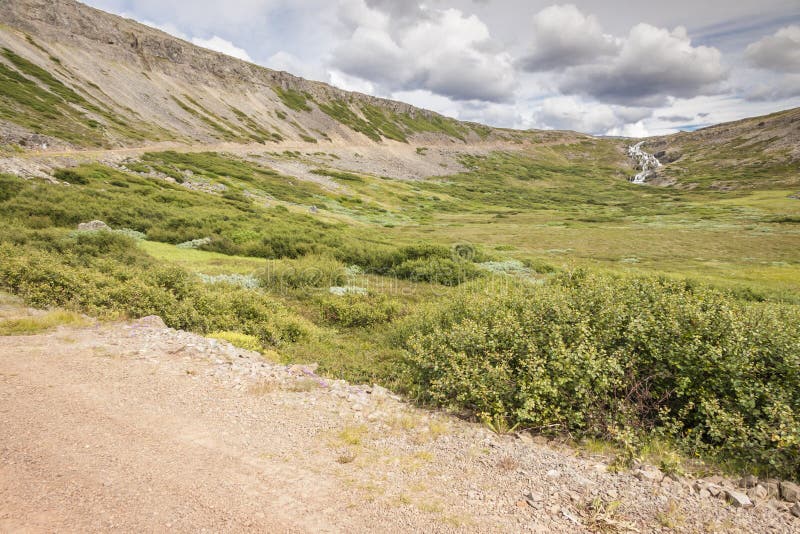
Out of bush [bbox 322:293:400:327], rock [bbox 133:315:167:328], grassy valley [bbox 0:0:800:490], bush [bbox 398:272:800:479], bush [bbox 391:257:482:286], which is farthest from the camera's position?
bush [bbox 391:257:482:286]

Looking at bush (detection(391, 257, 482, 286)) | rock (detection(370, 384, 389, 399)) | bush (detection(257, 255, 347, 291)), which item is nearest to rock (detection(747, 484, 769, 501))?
rock (detection(370, 384, 389, 399))

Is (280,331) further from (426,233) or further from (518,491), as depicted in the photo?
(426,233)

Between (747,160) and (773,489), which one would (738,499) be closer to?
(773,489)

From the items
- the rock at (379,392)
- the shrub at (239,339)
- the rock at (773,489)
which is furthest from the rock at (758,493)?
the shrub at (239,339)

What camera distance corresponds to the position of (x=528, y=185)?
479ft

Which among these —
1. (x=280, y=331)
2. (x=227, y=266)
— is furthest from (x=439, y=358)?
(x=227, y=266)

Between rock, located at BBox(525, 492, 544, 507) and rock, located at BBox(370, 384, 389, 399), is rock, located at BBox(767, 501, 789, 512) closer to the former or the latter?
rock, located at BBox(525, 492, 544, 507)

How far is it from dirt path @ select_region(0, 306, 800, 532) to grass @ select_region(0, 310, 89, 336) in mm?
1265

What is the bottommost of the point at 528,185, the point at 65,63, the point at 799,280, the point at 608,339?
the point at 799,280

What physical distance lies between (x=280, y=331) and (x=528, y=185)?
14493 centimetres

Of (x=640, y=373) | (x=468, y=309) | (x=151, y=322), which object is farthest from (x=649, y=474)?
(x=151, y=322)

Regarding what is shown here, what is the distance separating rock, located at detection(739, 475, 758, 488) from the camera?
6.46 m

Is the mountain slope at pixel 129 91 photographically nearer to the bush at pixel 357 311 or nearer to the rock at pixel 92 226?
the rock at pixel 92 226

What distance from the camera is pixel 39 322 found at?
34.3ft
